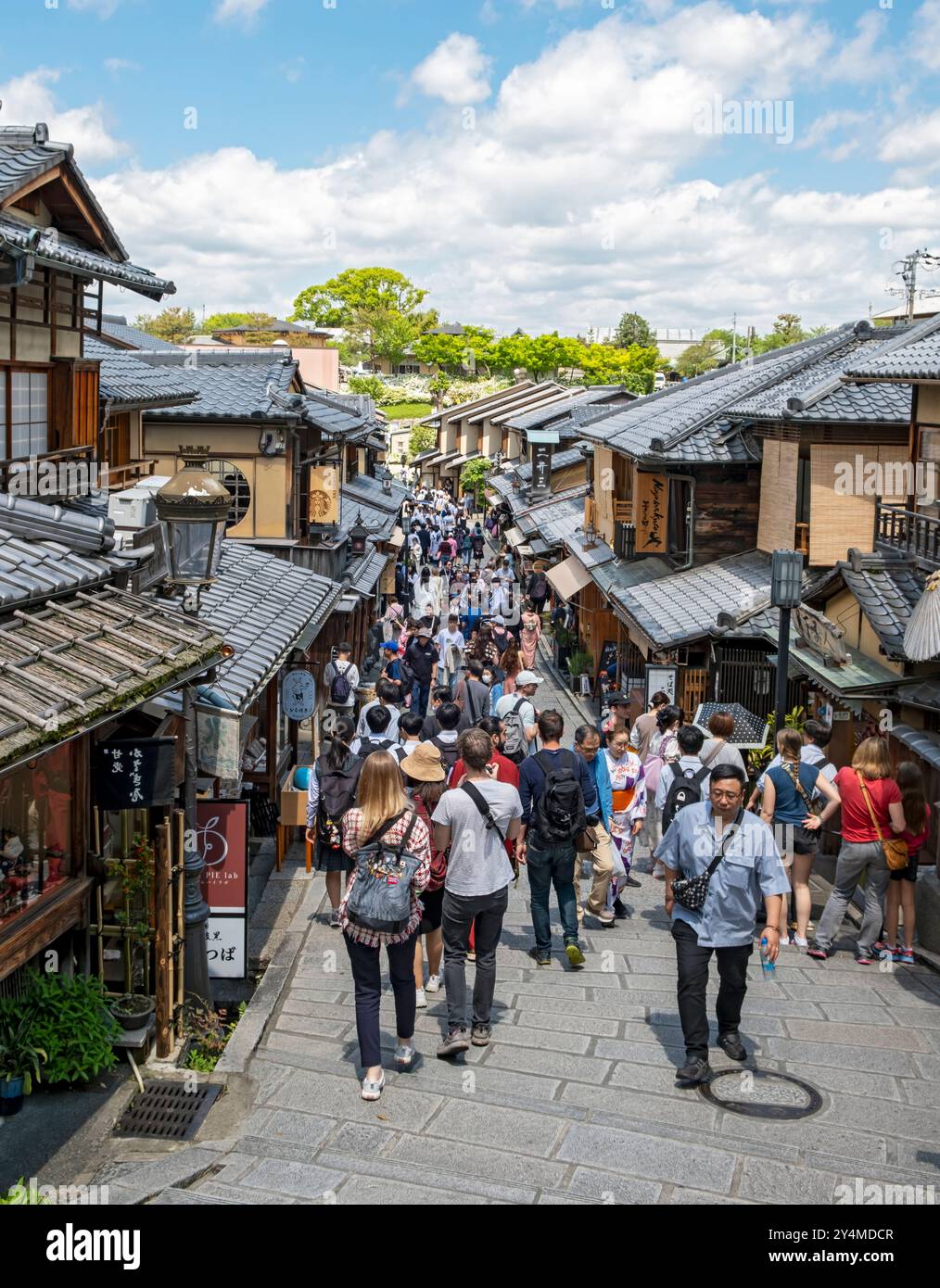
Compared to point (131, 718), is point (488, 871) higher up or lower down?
lower down

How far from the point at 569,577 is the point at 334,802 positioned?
19000 mm

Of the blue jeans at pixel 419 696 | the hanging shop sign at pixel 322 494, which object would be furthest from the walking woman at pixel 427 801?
the hanging shop sign at pixel 322 494

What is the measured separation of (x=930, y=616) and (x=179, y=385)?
36.4ft

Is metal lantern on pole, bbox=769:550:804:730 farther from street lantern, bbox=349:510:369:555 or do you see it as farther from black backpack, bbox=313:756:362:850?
street lantern, bbox=349:510:369:555

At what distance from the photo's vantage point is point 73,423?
11852mm

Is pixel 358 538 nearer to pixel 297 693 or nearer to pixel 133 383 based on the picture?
pixel 133 383

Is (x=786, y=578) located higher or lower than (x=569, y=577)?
higher

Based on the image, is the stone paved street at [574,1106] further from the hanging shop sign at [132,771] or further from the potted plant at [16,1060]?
the hanging shop sign at [132,771]

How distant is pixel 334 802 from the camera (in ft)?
35.7

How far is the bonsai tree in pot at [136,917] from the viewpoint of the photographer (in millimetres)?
8438

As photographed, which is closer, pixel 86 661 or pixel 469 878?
pixel 86 661

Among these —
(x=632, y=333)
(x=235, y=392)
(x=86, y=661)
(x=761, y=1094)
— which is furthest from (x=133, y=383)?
(x=632, y=333)

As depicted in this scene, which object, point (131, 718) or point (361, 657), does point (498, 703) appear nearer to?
point (131, 718)
